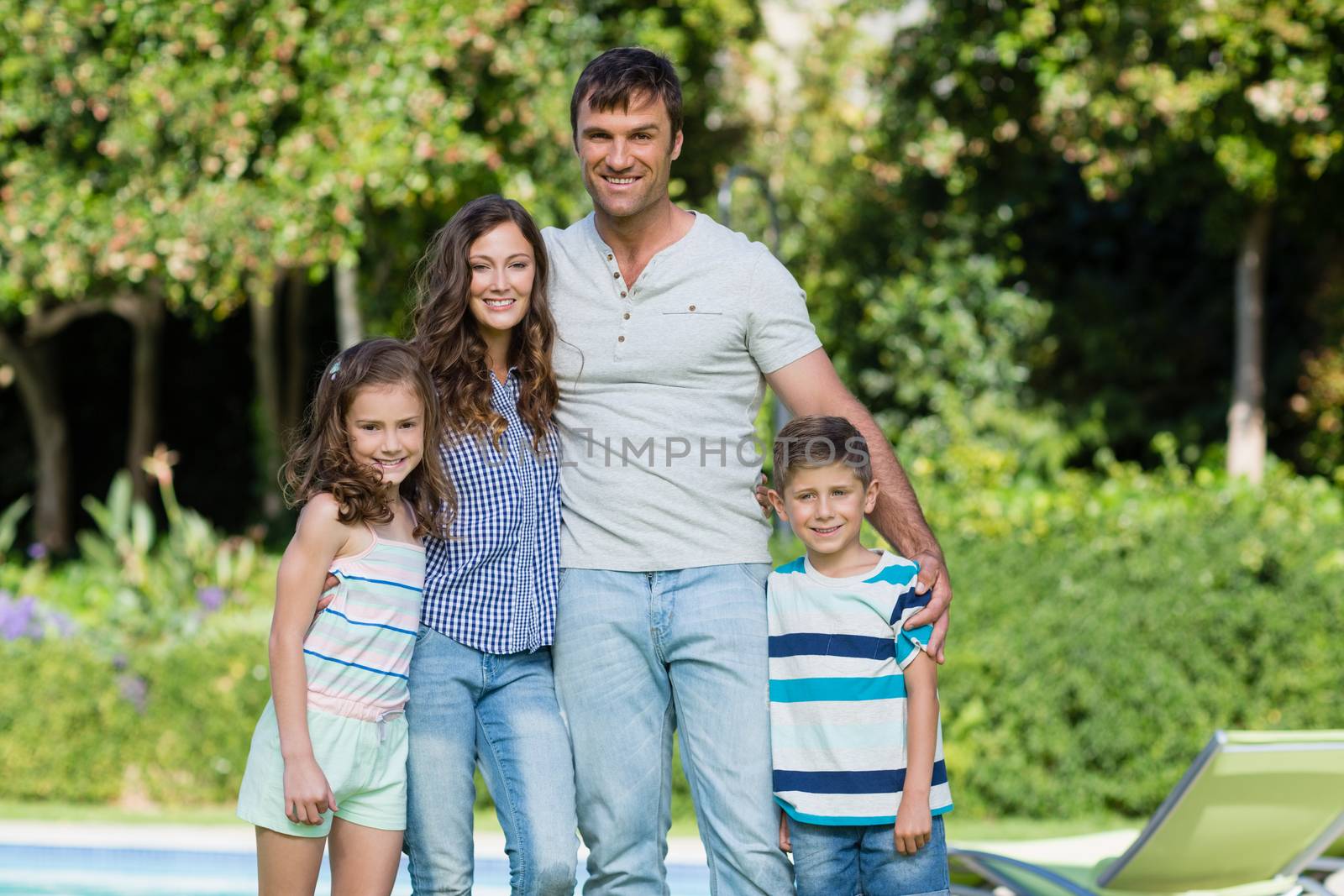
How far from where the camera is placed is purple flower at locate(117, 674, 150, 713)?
6723 millimetres

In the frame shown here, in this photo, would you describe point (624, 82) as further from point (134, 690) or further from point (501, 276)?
point (134, 690)

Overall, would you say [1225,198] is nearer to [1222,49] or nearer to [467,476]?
[1222,49]

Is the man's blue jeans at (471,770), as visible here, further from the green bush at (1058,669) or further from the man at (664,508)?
the green bush at (1058,669)

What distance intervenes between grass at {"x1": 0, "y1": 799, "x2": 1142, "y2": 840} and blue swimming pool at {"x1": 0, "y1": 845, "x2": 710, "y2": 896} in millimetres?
693

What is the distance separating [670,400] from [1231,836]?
7.26 ft

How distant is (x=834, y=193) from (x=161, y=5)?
249 inches

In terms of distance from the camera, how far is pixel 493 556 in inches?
110

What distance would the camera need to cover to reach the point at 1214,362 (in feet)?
42.0

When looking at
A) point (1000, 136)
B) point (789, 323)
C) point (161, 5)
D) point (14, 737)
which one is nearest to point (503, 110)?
point (161, 5)

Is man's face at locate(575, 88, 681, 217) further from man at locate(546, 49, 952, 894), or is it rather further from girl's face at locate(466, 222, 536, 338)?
girl's face at locate(466, 222, 536, 338)

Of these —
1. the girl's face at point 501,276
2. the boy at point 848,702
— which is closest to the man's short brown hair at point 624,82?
the girl's face at point 501,276

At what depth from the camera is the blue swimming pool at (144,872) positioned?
5.52 m

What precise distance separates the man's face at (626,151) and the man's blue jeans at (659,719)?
749mm

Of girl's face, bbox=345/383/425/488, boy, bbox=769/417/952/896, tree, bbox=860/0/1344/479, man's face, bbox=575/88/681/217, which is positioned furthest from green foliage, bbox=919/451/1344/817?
girl's face, bbox=345/383/425/488
